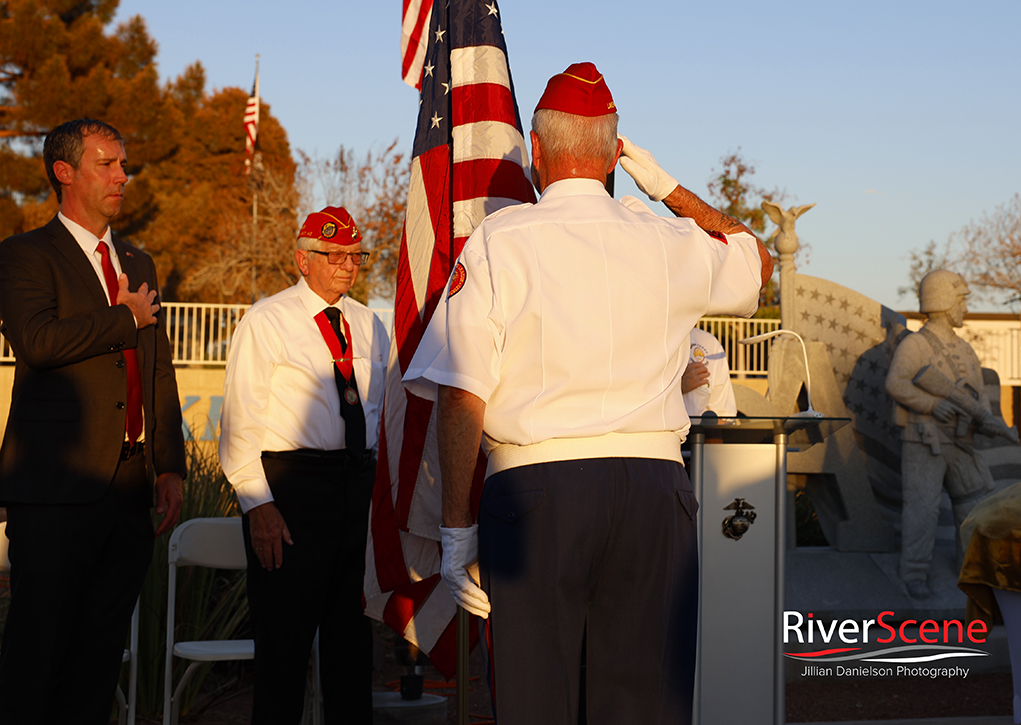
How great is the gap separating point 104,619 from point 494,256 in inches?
74.4

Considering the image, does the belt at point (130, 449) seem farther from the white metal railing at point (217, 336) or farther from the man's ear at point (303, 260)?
the white metal railing at point (217, 336)

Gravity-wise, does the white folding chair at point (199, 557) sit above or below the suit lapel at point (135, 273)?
below

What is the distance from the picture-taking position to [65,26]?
23.3 meters

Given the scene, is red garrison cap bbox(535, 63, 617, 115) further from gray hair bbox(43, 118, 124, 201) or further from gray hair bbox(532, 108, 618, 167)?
gray hair bbox(43, 118, 124, 201)

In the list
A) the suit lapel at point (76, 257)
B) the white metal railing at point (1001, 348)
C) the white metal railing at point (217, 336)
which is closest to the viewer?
the suit lapel at point (76, 257)

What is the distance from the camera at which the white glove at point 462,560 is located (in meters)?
2.14

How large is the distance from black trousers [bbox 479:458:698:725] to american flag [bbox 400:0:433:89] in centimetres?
225

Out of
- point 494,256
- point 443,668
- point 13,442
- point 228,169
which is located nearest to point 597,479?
point 494,256

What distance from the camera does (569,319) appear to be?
6.72ft

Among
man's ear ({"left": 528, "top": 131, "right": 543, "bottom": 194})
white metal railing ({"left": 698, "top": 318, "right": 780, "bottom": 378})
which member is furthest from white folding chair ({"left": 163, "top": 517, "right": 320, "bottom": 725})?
white metal railing ({"left": 698, "top": 318, "right": 780, "bottom": 378})

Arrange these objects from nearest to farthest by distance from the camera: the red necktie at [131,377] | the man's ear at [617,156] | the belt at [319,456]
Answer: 1. the man's ear at [617,156]
2. the red necktie at [131,377]
3. the belt at [319,456]

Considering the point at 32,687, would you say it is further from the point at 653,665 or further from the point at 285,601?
the point at 653,665

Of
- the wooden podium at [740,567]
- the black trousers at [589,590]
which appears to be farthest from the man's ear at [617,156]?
the wooden podium at [740,567]

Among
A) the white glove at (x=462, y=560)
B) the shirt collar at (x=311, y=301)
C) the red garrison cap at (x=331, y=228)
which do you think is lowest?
the white glove at (x=462, y=560)
